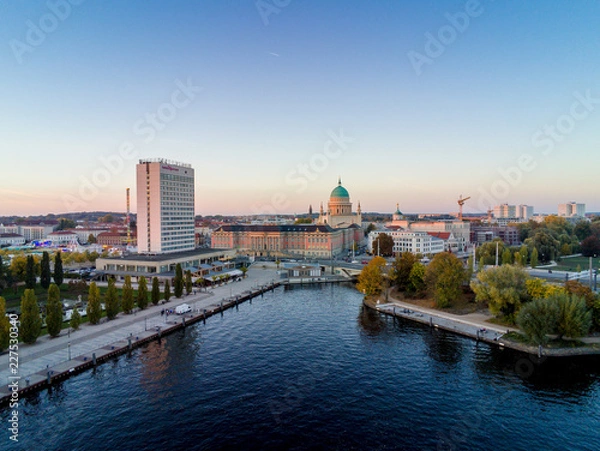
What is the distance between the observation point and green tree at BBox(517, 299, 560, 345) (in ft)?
126

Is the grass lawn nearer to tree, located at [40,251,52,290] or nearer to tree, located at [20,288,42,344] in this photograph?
tree, located at [20,288,42,344]

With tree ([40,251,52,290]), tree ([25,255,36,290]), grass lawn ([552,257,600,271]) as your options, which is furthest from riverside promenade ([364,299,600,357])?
tree ([40,251,52,290])

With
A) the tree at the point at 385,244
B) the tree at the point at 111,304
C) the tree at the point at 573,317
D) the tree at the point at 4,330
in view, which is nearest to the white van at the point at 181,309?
the tree at the point at 111,304

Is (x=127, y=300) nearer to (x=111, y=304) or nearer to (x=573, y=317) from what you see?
(x=111, y=304)

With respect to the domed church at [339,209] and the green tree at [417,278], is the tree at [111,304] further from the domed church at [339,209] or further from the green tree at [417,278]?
the domed church at [339,209]

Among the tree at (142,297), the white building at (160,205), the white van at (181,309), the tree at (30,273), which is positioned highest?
the white building at (160,205)

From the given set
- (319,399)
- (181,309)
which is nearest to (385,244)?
(181,309)

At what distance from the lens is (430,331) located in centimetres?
4700

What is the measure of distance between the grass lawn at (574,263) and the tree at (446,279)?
40386 millimetres

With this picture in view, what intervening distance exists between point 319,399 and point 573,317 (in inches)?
1065

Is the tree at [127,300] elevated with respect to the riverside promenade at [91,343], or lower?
elevated

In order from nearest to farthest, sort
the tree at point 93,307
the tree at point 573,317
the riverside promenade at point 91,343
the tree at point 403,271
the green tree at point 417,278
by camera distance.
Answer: the riverside promenade at point 91,343 < the tree at point 573,317 < the tree at point 93,307 < the green tree at point 417,278 < the tree at point 403,271

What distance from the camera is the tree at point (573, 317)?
127 feet

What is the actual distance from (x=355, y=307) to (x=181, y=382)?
32936 mm
